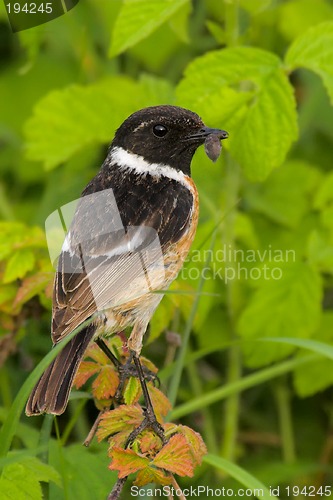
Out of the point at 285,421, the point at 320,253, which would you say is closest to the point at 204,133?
the point at 320,253

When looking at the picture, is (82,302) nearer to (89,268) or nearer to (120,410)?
(89,268)

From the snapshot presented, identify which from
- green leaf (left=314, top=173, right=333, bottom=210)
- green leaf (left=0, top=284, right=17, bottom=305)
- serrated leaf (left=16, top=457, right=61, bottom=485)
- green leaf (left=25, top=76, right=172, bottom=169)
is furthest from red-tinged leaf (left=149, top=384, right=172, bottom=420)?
green leaf (left=314, top=173, right=333, bottom=210)

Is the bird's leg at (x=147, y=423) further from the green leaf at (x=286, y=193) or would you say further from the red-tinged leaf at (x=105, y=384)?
the green leaf at (x=286, y=193)

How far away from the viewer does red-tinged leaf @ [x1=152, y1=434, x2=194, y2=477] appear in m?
2.53

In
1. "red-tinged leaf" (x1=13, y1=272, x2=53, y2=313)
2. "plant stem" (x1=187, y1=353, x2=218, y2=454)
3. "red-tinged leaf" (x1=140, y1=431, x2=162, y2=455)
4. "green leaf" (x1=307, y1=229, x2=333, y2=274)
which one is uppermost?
"red-tinged leaf" (x1=13, y1=272, x2=53, y2=313)

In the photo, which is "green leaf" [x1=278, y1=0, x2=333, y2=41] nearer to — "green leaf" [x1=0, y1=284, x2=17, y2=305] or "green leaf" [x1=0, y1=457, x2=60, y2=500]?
"green leaf" [x1=0, y1=284, x2=17, y2=305]

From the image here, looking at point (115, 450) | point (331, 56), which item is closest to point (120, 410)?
point (115, 450)

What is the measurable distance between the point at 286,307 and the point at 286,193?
0.94 m

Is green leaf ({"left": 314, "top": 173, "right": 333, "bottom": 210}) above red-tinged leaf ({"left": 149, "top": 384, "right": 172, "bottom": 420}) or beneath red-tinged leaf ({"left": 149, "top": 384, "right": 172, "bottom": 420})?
beneath

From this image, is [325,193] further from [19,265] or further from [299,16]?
[19,265]

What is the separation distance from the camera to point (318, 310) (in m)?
3.98

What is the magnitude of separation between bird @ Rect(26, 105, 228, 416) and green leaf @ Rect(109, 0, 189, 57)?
614 mm

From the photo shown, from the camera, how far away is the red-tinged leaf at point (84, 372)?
9.41ft

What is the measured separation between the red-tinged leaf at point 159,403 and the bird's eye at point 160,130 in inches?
32.5
